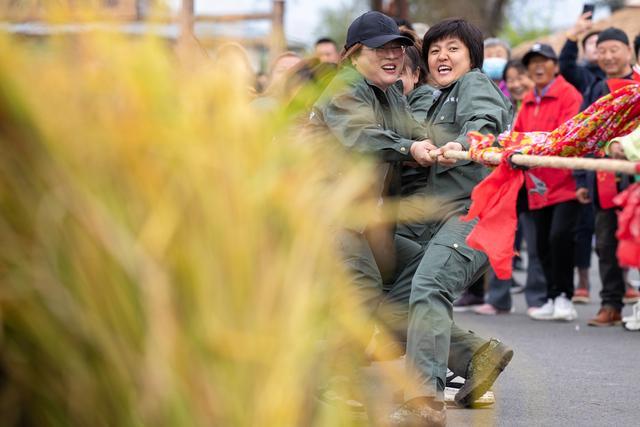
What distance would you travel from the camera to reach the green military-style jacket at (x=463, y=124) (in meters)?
5.27

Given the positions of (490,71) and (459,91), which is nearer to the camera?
(459,91)

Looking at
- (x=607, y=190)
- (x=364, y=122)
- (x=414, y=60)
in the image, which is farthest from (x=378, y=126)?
(x=607, y=190)

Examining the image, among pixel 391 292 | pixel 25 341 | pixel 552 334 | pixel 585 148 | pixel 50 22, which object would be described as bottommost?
pixel 552 334

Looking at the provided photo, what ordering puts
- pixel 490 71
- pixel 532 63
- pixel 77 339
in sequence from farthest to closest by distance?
pixel 490 71 → pixel 532 63 → pixel 77 339

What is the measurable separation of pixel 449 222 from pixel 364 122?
607mm

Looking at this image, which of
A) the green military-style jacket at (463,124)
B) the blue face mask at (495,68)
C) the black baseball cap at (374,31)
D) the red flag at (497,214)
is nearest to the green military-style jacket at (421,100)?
the green military-style jacket at (463,124)

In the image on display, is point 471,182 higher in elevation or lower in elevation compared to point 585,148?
lower

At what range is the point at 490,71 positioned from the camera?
10820 mm

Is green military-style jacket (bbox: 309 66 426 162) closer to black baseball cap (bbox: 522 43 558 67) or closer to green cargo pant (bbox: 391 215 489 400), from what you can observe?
green cargo pant (bbox: 391 215 489 400)

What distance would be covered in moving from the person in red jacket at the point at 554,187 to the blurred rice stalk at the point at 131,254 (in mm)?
7690

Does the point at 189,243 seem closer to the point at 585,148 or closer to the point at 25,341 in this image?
the point at 25,341

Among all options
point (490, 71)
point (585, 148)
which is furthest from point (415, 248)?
point (490, 71)

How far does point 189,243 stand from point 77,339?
22 cm

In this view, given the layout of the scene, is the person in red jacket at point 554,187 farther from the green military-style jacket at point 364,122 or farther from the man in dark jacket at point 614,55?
the green military-style jacket at point 364,122
